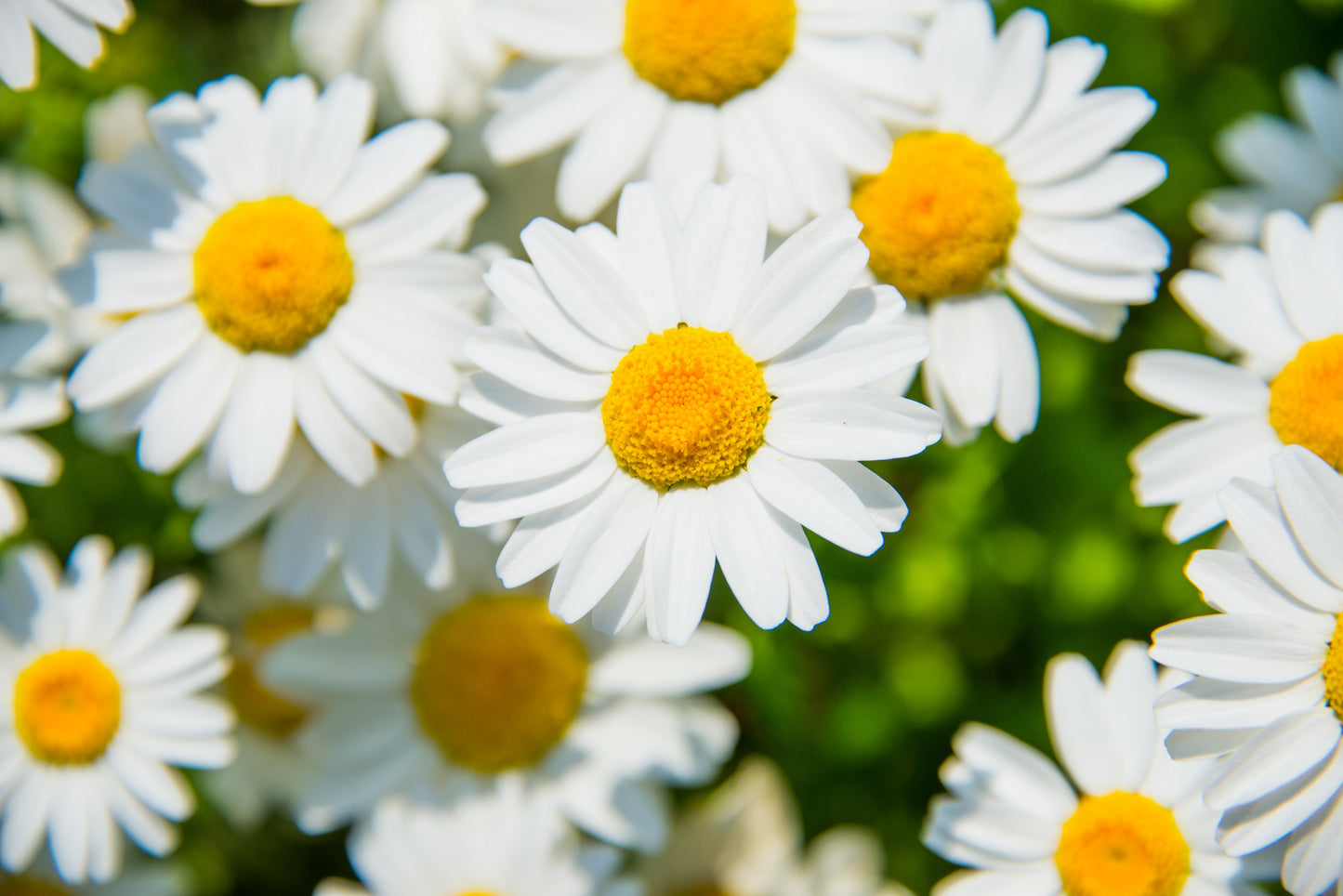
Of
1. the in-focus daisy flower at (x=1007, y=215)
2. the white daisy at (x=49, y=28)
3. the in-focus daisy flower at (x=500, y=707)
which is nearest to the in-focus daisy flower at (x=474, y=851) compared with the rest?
the in-focus daisy flower at (x=500, y=707)

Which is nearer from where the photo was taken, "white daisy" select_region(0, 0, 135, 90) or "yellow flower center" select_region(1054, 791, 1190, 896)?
"yellow flower center" select_region(1054, 791, 1190, 896)

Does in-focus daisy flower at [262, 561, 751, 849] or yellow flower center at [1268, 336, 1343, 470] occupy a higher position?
yellow flower center at [1268, 336, 1343, 470]

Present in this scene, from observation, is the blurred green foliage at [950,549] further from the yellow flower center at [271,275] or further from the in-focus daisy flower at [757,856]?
the yellow flower center at [271,275]

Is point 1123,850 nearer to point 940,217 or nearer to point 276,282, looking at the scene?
point 940,217

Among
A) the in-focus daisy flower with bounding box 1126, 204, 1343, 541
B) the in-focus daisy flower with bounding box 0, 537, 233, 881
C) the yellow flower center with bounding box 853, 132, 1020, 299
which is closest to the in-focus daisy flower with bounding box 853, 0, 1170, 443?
the yellow flower center with bounding box 853, 132, 1020, 299

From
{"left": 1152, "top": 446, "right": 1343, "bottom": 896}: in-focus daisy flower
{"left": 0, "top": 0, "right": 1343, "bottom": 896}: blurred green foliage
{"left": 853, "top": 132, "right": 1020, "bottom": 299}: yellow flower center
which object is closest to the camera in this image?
{"left": 1152, "top": 446, "right": 1343, "bottom": 896}: in-focus daisy flower

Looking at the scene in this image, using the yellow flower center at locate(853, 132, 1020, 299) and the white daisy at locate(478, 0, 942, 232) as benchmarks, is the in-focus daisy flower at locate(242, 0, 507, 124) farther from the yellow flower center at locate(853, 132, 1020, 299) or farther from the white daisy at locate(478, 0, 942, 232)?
the yellow flower center at locate(853, 132, 1020, 299)
